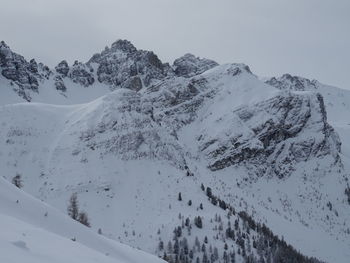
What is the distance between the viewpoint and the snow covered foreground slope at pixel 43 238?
16516 millimetres

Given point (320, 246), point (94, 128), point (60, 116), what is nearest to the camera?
point (94, 128)

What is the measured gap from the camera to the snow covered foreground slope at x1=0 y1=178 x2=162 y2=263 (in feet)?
54.2

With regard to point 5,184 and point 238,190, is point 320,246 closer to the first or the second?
point 238,190

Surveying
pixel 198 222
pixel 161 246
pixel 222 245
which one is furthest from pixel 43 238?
pixel 198 222

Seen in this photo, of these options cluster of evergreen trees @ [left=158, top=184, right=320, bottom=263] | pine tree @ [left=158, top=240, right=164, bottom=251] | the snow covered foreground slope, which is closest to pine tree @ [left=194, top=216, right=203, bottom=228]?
cluster of evergreen trees @ [left=158, top=184, right=320, bottom=263]

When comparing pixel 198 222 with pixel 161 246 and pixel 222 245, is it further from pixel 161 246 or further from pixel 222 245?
pixel 161 246

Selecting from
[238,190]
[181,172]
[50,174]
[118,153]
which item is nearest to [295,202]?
[238,190]

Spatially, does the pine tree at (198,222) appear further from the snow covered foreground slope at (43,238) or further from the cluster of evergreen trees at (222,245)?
the snow covered foreground slope at (43,238)

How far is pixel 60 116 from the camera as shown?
13562cm

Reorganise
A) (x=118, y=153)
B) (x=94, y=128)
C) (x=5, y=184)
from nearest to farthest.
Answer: (x=5, y=184), (x=118, y=153), (x=94, y=128)

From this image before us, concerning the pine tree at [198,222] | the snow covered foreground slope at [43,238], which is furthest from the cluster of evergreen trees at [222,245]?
the snow covered foreground slope at [43,238]

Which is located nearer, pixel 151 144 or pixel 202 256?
pixel 202 256

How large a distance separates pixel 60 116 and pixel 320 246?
8933 centimetres

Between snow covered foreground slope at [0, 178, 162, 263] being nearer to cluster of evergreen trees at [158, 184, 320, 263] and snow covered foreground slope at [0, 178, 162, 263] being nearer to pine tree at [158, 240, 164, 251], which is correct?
cluster of evergreen trees at [158, 184, 320, 263]
